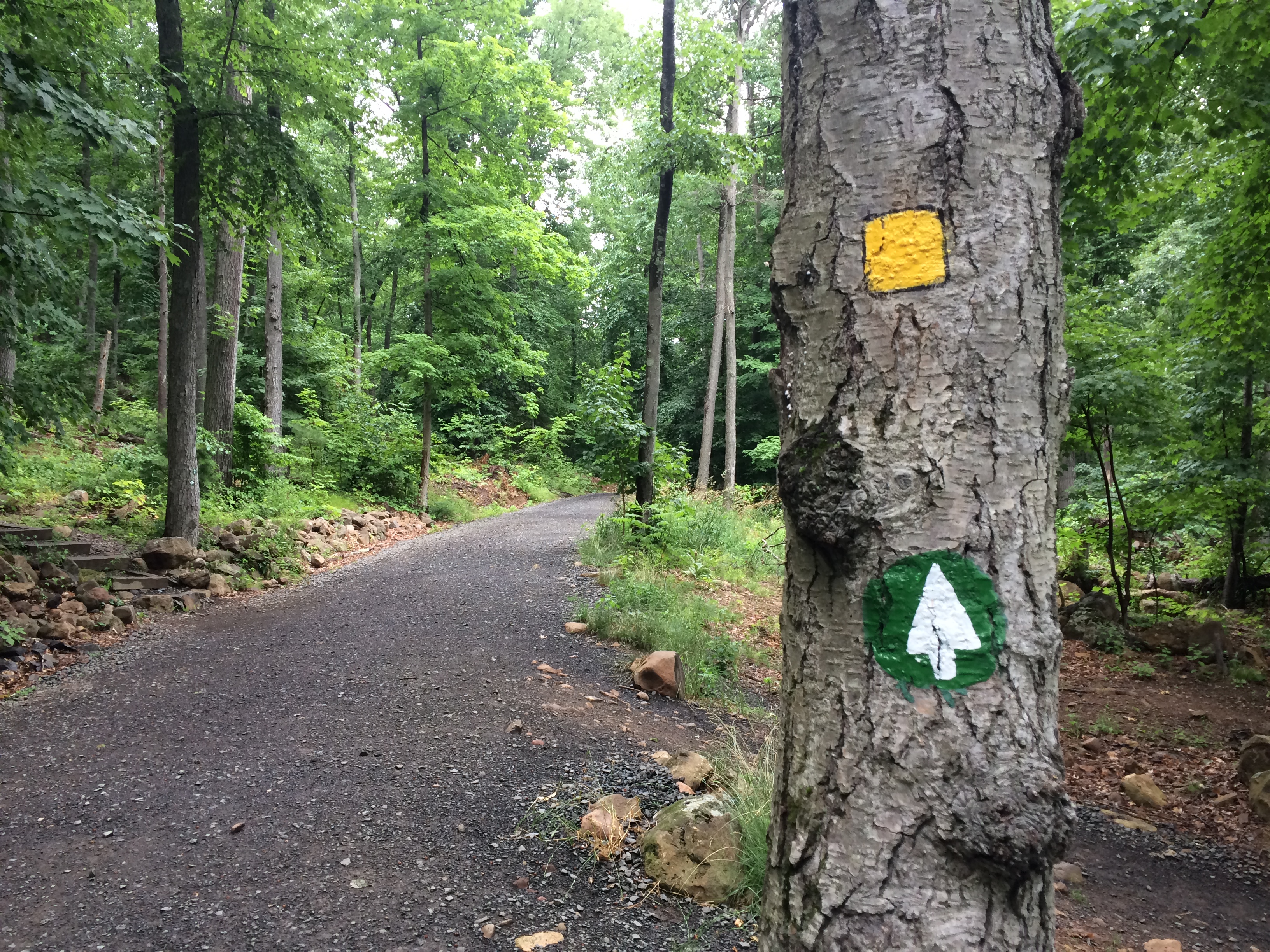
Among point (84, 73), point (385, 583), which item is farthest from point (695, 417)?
point (84, 73)

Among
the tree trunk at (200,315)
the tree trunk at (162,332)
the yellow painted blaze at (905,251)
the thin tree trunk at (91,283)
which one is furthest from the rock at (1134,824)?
the tree trunk at (162,332)

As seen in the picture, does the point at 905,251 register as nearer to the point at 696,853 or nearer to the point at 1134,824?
the point at 696,853

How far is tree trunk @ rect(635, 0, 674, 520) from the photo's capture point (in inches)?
387

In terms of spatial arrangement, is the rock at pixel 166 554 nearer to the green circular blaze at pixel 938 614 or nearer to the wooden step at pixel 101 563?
the wooden step at pixel 101 563

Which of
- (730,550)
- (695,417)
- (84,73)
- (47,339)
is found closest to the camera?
(84,73)

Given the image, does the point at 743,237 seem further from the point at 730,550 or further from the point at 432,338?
the point at 730,550

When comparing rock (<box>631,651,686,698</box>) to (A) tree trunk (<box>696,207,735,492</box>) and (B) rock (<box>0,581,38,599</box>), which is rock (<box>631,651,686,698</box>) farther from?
(A) tree trunk (<box>696,207,735,492</box>)

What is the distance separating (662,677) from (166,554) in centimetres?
541

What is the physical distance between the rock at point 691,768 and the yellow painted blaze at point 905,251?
2985 mm

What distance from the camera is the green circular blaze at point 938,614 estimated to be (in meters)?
1.16

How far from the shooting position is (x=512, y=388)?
26031mm

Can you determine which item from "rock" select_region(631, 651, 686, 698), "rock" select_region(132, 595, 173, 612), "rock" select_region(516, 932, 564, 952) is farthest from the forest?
"rock" select_region(631, 651, 686, 698)

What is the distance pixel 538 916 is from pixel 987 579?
7.14 ft

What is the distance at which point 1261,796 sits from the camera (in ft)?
14.4
